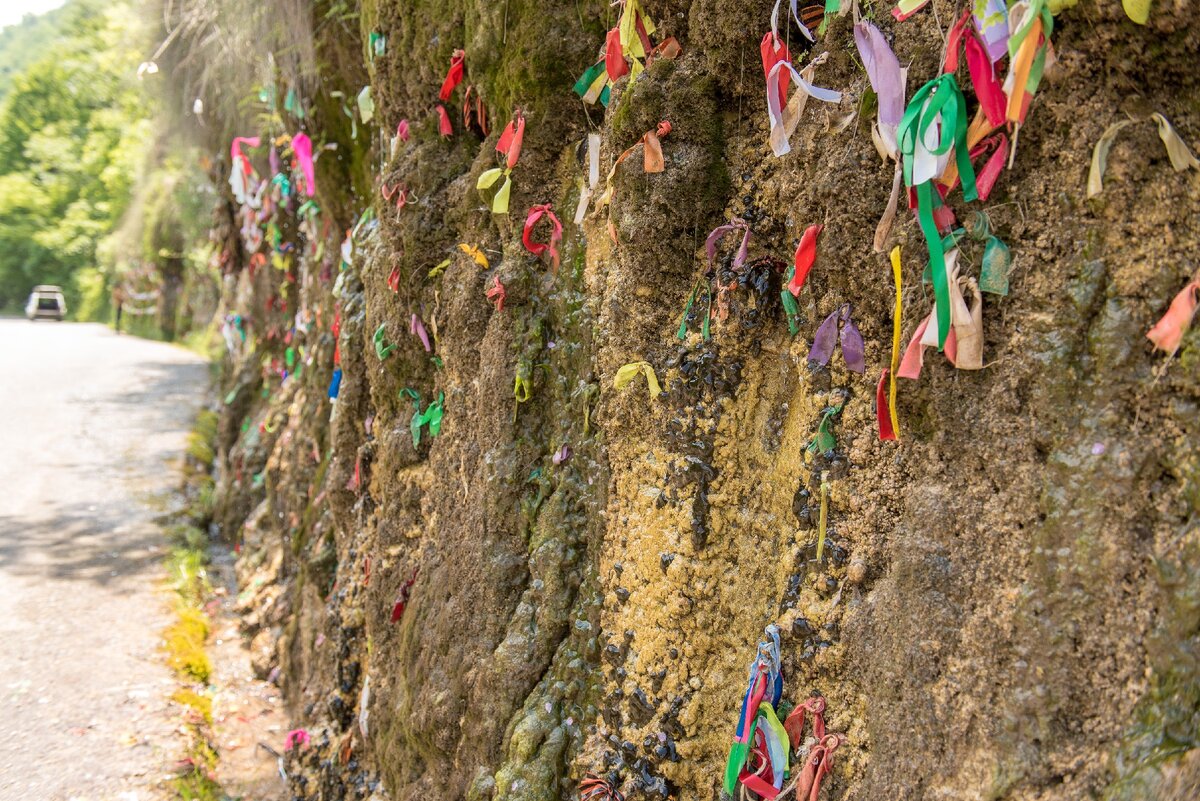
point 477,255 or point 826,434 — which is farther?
point 477,255

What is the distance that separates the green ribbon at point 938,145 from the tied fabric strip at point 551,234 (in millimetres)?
1278

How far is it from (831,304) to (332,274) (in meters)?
3.89

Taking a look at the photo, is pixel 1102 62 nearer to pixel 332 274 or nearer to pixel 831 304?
pixel 831 304

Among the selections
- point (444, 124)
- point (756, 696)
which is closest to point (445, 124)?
point (444, 124)

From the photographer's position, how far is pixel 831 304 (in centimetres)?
176

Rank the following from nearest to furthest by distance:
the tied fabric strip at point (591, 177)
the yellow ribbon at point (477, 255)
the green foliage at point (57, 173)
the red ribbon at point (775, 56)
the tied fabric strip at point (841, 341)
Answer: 1. the tied fabric strip at point (841, 341)
2. the red ribbon at point (775, 56)
3. the tied fabric strip at point (591, 177)
4. the yellow ribbon at point (477, 255)
5. the green foliage at point (57, 173)

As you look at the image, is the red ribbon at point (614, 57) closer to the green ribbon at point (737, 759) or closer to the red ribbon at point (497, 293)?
the red ribbon at point (497, 293)

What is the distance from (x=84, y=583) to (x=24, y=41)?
86557 millimetres

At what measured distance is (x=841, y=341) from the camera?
5.62ft

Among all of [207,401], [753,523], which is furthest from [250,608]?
[207,401]

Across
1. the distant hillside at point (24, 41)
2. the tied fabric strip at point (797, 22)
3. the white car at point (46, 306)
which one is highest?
the distant hillside at point (24, 41)

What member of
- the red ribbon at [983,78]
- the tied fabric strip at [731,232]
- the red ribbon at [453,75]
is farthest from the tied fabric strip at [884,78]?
the red ribbon at [453,75]

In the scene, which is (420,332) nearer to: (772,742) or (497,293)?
(497,293)

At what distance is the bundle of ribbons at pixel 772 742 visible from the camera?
170cm
